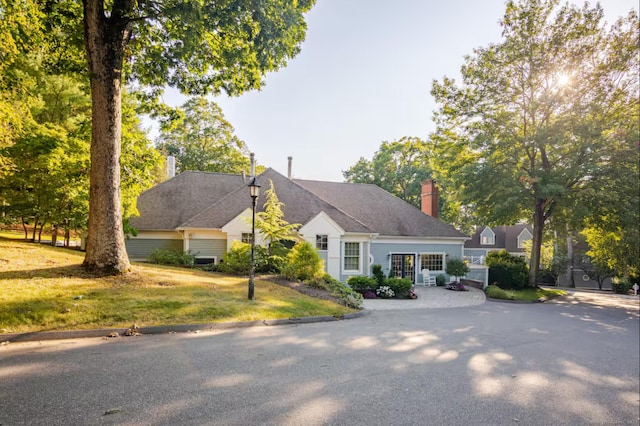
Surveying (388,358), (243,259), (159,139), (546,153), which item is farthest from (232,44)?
(159,139)

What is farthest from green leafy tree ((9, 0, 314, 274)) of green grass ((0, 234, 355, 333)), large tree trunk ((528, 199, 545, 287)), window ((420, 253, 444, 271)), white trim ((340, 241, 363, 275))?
large tree trunk ((528, 199, 545, 287))

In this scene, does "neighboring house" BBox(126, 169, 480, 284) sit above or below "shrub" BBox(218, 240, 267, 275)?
above

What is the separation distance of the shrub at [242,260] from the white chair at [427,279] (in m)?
12.1

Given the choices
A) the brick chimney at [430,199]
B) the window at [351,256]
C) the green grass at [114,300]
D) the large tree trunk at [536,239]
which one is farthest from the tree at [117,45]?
the large tree trunk at [536,239]

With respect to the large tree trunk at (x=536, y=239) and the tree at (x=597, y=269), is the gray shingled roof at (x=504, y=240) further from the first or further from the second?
the large tree trunk at (x=536, y=239)

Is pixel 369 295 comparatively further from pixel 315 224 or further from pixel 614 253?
pixel 614 253

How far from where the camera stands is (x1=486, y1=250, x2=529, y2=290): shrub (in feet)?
77.4

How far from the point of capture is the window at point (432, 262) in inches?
946

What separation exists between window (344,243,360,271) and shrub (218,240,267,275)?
17.9ft

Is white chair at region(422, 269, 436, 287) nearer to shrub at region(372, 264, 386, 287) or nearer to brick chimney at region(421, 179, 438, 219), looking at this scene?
brick chimney at region(421, 179, 438, 219)

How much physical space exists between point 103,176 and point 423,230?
19.9 m

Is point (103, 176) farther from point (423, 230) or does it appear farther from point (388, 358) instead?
point (423, 230)

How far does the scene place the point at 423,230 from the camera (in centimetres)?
2433

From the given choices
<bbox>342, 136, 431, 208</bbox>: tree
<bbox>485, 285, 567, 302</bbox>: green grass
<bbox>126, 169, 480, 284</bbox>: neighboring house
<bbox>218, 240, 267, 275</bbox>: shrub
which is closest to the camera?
<bbox>218, 240, 267, 275</bbox>: shrub
